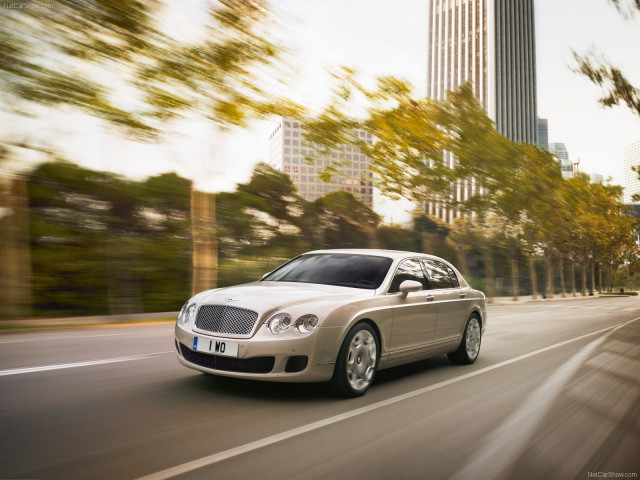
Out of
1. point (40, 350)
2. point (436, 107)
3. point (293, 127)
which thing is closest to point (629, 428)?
point (40, 350)

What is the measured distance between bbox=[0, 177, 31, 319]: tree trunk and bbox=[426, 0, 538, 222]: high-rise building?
342ft

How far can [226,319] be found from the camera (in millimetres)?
5180

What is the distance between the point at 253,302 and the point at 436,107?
2422cm

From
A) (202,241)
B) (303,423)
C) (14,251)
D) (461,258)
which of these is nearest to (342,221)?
(202,241)

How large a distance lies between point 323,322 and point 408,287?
1.49 meters

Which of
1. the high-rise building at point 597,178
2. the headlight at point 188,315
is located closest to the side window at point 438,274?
the headlight at point 188,315

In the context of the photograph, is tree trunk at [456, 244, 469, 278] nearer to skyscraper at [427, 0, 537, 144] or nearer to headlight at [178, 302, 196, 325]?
headlight at [178, 302, 196, 325]

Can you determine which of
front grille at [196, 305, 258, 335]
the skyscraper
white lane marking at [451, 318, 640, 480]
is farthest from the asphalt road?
the skyscraper

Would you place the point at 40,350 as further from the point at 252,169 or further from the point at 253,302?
the point at 252,169

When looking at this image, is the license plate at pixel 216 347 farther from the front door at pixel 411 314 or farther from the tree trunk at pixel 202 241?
the tree trunk at pixel 202 241

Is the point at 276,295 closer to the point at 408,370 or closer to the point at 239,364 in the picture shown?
the point at 239,364

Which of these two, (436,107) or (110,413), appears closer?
(110,413)

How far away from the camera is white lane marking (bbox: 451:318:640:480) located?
3689 millimetres

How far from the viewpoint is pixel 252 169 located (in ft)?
65.2
